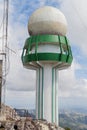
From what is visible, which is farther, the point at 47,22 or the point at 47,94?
the point at 47,22

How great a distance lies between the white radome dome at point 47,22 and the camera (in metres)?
52.0

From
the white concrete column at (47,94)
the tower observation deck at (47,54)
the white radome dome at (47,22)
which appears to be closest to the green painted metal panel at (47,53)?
the tower observation deck at (47,54)

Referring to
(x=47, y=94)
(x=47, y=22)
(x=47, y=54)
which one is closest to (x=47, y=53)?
(x=47, y=54)

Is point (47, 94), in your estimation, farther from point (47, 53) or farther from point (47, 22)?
point (47, 22)

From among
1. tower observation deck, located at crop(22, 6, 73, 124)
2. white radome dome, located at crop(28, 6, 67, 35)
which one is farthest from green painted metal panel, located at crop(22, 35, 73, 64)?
white radome dome, located at crop(28, 6, 67, 35)

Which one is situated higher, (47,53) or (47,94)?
(47,53)

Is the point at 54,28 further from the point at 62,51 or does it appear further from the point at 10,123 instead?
the point at 10,123

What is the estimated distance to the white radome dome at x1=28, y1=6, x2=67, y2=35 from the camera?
52.0 metres

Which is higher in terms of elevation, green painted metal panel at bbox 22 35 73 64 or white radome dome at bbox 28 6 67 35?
white radome dome at bbox 28 6 67 35

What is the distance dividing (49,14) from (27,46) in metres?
6.20

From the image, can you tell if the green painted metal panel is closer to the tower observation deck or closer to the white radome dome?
the tower observation deck

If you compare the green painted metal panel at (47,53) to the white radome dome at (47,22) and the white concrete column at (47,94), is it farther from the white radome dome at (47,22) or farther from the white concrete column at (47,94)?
the white concrete column at (47,94)

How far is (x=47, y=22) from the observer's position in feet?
170

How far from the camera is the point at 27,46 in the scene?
5288cm
